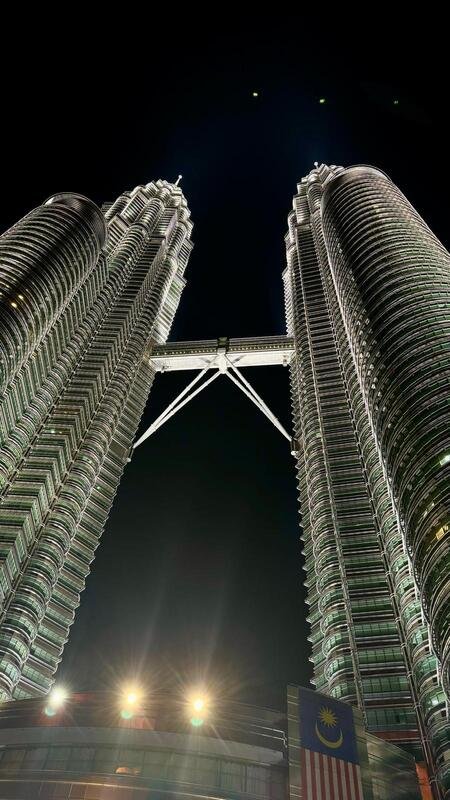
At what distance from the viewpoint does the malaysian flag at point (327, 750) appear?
4319cm

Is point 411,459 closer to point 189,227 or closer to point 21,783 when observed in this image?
point 21,783

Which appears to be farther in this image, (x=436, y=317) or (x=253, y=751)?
(x=436, y=317)

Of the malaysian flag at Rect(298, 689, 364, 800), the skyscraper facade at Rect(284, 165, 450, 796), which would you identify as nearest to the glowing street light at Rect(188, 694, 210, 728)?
the malaysian flag at Rect(298, 689, 364, 800)

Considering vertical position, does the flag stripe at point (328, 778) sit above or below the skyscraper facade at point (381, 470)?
below

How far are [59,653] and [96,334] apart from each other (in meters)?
59.0

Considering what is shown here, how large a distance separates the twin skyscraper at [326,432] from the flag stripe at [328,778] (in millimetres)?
13467

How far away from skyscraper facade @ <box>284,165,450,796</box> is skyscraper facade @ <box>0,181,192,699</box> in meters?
31.9

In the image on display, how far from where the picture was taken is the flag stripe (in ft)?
141

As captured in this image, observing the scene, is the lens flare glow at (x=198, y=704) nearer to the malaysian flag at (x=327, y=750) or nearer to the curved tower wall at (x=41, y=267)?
the malaysian flag at (x=327, y=750)

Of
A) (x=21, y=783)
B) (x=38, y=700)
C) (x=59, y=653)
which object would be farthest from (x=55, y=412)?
(x=21, y=783)

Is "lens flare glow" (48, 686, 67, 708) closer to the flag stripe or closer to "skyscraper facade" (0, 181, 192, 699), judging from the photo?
the flag stripe

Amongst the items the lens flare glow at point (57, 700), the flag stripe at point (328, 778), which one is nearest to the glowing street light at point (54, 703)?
the lens flare glow at point (57, 700)

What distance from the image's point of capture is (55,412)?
356 feet

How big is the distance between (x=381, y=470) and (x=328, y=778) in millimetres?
48339
